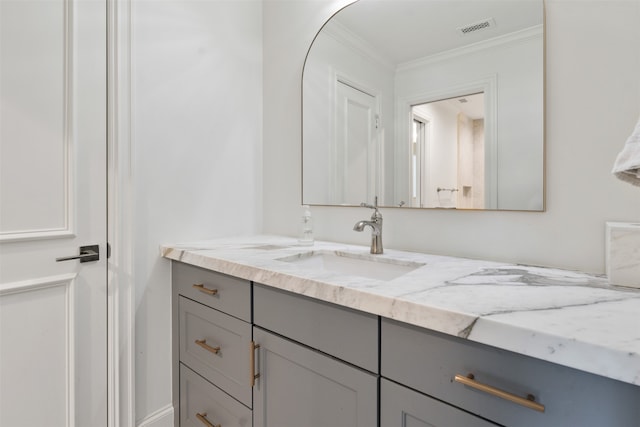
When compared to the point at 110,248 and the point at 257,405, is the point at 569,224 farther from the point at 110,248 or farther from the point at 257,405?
the point at 110,248

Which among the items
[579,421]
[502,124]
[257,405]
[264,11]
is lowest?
[257,405]

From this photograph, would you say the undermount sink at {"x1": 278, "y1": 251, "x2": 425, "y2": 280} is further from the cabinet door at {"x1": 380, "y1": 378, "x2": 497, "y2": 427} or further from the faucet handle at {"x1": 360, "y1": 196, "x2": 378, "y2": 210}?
the cabinet door at {"x1": 380, "y1": 378, "x2": 497, "y2": 427}

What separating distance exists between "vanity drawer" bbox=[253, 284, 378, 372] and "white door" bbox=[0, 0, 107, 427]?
722 millimetres

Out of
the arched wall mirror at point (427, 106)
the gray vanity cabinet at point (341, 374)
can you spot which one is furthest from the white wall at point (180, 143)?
the arched wall mirror at point (427, 106)

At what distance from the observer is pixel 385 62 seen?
1463 millimetres

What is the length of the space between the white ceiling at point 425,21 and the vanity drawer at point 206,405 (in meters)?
1.53

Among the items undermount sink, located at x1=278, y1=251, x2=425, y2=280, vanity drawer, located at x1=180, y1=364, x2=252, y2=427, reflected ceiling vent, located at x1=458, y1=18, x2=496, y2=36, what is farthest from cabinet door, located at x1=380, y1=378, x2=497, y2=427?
reflected ceiling vent, located at x1=458, y1=18, x2=496, y2=36

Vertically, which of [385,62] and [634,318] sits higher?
[385,62]

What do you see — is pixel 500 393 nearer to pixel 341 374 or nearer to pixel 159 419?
pixel 341 374

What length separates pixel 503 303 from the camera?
0.73 meters

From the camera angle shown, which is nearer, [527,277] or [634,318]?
[634,318]

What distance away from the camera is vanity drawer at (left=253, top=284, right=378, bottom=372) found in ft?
2.79

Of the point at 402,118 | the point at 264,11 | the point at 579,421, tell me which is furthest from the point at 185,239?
the point at 579,421

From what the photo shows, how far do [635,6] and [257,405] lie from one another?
169cm
